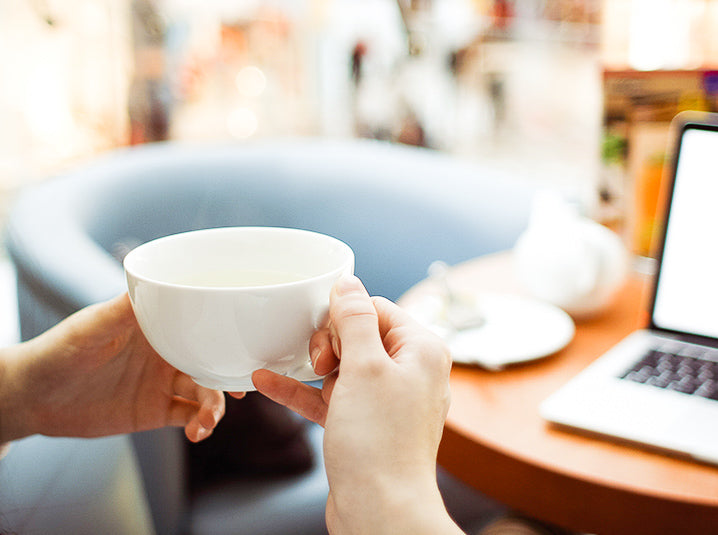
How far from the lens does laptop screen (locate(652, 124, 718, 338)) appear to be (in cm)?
76

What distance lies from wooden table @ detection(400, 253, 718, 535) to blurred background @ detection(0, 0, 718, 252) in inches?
60.9

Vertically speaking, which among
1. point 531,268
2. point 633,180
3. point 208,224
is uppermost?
point 633,180

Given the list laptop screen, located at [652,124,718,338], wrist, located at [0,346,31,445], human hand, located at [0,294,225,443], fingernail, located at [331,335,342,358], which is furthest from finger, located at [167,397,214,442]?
laptop screen, located at [652,124,718,338]

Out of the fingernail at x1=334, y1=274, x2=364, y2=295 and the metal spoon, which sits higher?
the fingernail at x1=334, y1=274, x2=364, y2=295

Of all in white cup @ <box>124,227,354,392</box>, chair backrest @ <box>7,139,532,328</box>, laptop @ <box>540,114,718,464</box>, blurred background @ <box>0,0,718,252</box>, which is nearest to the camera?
white cup @ <box>124,227,354,392</box>

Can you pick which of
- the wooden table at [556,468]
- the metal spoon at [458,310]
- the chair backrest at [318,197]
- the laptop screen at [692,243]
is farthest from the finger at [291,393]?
the chair backrest at [318,197]

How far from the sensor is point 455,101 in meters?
3.18

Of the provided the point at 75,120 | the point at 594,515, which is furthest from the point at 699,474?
the point at 75,120

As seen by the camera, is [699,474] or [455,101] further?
[455,101]

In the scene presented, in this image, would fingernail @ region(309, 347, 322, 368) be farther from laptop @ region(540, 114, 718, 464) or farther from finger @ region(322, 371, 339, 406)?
laptop @ region(540, 114, 718, 464)

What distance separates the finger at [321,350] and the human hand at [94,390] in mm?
191

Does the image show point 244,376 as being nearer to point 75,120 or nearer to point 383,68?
point 75,120

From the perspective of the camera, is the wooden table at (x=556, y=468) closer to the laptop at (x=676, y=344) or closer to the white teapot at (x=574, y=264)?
the laptop at (x=676, y=344)

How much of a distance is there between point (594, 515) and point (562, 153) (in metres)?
2.82
